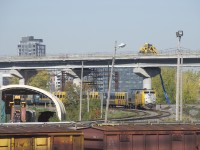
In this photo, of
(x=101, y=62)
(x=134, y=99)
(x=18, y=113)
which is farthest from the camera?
(x=101, y=62)

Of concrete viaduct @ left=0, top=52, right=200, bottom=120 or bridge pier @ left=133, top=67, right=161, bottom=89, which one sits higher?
concrete viaduct @ left=0, top=52, right=200, bottom=120

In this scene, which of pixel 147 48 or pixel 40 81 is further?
pixel 40 81

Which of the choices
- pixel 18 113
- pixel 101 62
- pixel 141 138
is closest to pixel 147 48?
pixel 101 62

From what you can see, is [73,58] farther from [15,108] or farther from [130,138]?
[130,138]

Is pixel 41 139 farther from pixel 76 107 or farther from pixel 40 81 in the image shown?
pixel 40 81

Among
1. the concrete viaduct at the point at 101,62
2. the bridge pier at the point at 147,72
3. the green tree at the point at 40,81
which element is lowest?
the green tree at the point at 40,81

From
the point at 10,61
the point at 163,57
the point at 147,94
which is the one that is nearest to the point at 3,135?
the point at 147,94

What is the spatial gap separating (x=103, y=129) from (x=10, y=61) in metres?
95.2

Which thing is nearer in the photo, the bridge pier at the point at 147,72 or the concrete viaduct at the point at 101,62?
the concrete viaduct at the point at 101,62

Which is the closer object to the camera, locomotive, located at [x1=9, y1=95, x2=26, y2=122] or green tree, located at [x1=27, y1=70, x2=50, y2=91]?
locomotive, located at [x1=9, y1=95, x2=26, y2=122]

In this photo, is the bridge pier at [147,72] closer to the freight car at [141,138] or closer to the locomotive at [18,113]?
the locomotive at [18,113]

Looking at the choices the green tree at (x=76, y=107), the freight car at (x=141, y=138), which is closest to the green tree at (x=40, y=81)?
the green tree at (x=76, y=107)

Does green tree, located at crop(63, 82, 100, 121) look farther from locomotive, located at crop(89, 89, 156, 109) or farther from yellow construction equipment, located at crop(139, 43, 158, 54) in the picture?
yellow construction equipment, located at crop(139, 43, 158, 54)

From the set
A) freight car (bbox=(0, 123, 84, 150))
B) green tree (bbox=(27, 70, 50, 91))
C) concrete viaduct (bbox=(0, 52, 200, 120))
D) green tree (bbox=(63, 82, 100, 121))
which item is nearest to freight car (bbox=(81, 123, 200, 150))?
freight car (bbox=(0, 123, 84, 150))
